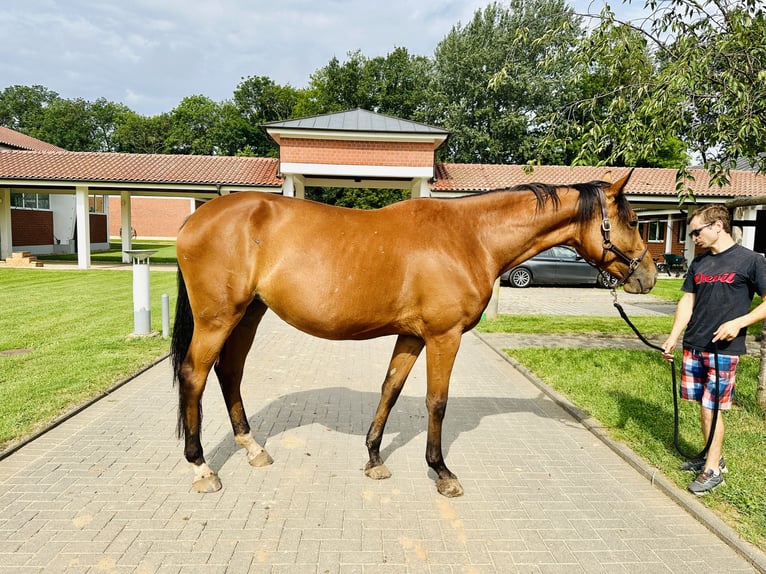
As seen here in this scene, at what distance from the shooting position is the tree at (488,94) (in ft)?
129

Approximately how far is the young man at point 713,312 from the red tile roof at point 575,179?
18.5 meters

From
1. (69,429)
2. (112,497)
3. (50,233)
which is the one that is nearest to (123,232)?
→ (50,233)

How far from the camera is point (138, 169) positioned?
74.1 feet

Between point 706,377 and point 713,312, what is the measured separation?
52 centimetres

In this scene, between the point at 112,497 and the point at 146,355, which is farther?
the point at 146,355

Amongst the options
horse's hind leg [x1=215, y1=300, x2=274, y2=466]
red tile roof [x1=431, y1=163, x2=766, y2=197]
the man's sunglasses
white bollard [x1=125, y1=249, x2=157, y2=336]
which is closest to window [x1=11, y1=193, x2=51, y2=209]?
red tile roof [x1=431, y1=163, x2=766, y2=197]

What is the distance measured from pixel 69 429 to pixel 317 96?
52.8 meters

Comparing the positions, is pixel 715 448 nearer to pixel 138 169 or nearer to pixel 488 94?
pixel 138 169

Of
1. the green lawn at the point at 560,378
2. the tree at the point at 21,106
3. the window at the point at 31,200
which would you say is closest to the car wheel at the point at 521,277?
the green lawn at the point at 560,378

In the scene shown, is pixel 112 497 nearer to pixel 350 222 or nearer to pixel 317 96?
pixel 350 222

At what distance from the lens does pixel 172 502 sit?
3.23 metres

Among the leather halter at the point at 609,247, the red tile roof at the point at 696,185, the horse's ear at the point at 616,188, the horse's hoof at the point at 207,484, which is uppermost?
the red tile roof at the point at 696,185

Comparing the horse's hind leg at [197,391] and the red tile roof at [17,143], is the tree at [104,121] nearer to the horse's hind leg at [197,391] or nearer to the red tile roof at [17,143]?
the red tile roof at [17,143]

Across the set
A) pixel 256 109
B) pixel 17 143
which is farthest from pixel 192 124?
pixel 17 143
